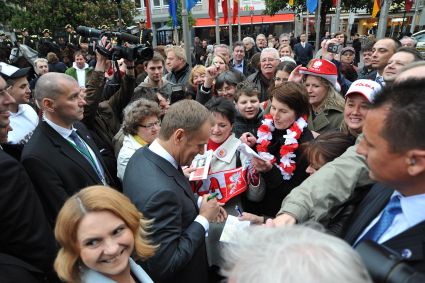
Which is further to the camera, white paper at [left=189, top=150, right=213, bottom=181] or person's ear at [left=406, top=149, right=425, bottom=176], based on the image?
white paper at [left=189, top=150, right=213, bottom=181]

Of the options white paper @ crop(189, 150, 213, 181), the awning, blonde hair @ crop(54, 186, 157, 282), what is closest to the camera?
blonde hair @ crop(54, 186, 157, 282)

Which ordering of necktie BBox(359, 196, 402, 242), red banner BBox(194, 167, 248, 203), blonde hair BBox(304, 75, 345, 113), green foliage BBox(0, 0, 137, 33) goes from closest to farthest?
necktie BBox(359, 196, 402, 242), red banner BBox(194, 167, 248, 203), blonde hair BBox(304, 75, 345, 113), green foliage BBox(0, 0, 137, 33)

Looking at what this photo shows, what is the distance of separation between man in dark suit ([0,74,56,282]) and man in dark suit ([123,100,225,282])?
0.53 metres

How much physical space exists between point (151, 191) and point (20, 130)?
2.29 m

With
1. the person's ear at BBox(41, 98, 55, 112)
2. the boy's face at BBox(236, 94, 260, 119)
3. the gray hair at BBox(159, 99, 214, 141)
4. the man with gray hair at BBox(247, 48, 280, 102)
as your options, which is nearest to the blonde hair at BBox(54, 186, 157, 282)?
the gray hair at BBox(159, 99, 214, 141)

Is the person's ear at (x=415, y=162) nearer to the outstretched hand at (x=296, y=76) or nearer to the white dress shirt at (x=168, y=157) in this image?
the white dress shirt at (x=168, y=157)

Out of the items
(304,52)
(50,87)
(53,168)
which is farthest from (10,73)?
(304,52)

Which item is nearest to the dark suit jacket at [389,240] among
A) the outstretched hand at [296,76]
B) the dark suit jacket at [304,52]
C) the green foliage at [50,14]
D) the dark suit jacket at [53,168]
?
the dark suit jacket at [53,168]

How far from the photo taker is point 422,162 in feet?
3.72

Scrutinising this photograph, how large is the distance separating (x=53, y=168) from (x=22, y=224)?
574 millimetres

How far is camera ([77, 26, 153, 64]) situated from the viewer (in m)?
3.82

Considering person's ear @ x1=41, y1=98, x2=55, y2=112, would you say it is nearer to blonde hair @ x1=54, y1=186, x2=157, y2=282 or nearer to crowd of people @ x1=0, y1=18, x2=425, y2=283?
crowd of people @ x1=0, y1=18, x2=425, y2=283

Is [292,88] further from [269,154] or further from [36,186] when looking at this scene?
[36,186]

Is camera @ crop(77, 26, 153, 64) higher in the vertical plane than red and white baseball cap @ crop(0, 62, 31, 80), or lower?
higher
